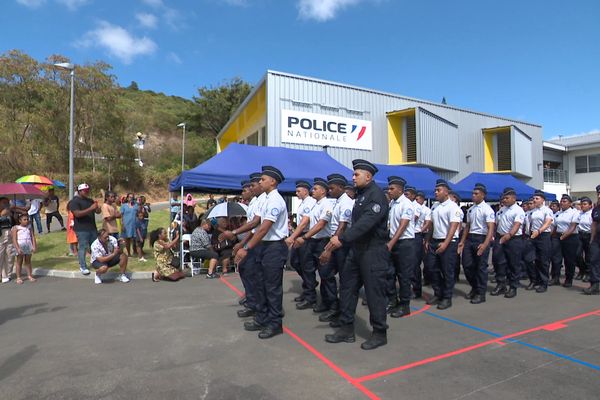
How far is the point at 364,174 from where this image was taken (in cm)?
429

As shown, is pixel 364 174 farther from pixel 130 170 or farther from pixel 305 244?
pixel 130 170

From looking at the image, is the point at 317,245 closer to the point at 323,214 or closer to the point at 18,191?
the point at 323,214

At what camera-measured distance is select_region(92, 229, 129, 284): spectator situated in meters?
7.86

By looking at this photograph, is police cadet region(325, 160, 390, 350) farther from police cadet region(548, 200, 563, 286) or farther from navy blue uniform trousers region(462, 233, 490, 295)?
police cadet region(548, 200, 563, 286)

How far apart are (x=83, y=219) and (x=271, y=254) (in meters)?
5.50

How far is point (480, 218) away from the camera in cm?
636

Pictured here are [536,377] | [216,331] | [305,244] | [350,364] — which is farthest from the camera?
[305,244]

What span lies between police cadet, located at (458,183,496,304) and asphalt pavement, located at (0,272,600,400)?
0.96ft

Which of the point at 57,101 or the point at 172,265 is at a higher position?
the point at 57,101

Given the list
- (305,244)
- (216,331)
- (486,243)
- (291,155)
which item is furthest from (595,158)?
(216,331)

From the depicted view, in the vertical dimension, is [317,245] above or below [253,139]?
below

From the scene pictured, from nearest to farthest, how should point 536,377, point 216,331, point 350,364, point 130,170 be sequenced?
1. point 536,377
2. point 350,364
3. point 216,331
4. point 130,170

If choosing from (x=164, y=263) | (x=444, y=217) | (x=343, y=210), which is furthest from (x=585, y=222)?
(x=164, y=263)

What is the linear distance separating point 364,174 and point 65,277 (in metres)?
7.28
